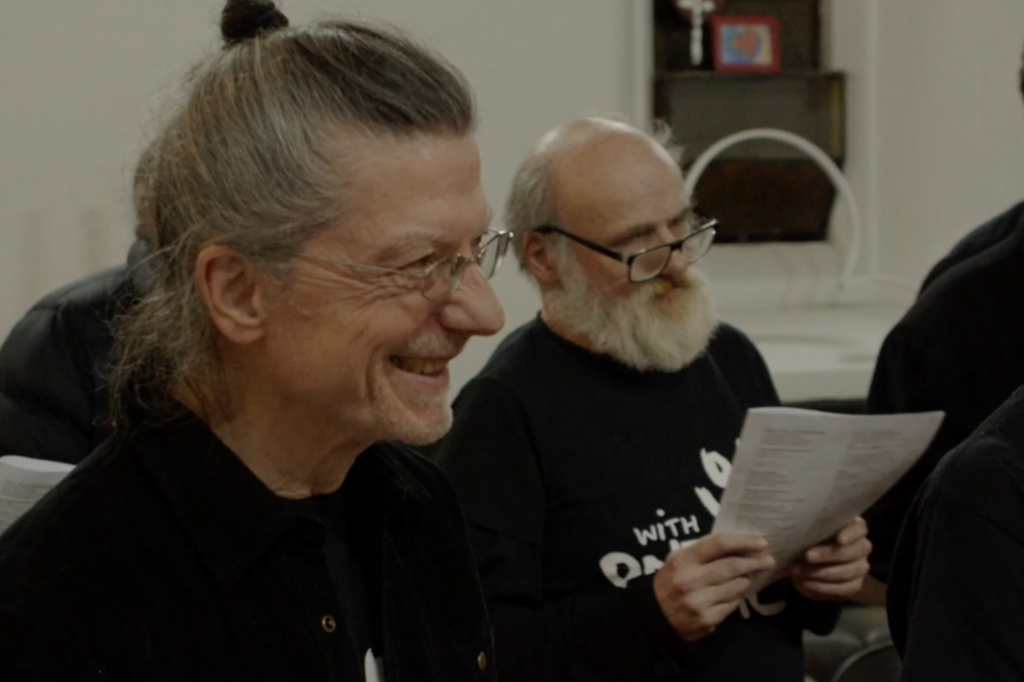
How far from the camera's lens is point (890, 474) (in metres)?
1.90

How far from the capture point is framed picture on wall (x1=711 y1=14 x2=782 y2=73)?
4098 mm

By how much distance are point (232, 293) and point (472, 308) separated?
19cm

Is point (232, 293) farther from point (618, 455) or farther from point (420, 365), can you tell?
point (618, 455)

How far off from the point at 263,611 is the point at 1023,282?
1442 millimetres

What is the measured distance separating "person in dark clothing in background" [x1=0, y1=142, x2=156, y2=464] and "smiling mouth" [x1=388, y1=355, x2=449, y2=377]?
4.31 feet

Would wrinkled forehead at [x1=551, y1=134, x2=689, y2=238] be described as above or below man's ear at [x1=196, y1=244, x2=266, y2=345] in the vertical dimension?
below

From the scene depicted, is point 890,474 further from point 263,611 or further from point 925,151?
point 925,151

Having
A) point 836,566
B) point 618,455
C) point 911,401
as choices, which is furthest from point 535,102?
point 836,566

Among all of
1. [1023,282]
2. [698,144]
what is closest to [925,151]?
[698,144]

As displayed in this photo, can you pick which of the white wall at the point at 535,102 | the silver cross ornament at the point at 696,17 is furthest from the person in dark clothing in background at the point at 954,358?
the silver cross ornament at the point at 696,17

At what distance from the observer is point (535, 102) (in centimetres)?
362

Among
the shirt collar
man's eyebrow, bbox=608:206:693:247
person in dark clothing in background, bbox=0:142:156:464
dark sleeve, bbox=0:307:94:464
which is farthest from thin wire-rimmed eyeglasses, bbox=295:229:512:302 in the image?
dark sleeve, bbox=0:307:94:464

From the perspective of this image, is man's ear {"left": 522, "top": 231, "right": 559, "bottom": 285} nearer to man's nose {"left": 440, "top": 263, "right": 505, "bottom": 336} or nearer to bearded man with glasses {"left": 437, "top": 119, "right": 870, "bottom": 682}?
bearded man with glasses {"left": 437, "top": 119, "right": 870, "bottom": 682}

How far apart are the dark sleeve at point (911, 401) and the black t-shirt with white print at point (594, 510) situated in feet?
0.71
